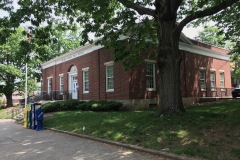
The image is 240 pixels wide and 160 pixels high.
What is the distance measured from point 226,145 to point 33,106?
1139 centimetres

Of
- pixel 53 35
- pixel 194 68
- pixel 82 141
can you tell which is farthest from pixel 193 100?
pixel 82 141

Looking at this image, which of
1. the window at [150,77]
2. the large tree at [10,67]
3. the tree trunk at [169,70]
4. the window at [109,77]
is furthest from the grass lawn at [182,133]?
the large tree at [10,67]

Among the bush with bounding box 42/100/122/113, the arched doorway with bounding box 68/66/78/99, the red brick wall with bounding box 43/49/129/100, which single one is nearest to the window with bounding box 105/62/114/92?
the red brick wall with bounding box 43/49/129/100

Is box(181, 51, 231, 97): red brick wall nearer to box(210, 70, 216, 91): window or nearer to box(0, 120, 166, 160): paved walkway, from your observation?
box(210, 70, 216, 91): window

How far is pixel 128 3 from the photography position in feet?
37.9

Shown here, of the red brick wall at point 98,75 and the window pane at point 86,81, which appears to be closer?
the red brick wall at point 98,75

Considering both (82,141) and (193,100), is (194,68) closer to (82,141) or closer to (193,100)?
(193,100)

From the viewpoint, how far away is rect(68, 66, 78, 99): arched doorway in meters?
27.6

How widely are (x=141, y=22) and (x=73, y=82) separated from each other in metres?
15.5

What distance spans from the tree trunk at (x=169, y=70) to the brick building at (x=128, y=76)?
7.93 metres

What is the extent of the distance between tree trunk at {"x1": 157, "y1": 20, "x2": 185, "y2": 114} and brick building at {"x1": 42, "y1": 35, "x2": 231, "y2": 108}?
26.0 ft

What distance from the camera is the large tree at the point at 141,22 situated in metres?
11.6

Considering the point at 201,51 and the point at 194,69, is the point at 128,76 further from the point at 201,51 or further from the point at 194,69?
the point at 201,51

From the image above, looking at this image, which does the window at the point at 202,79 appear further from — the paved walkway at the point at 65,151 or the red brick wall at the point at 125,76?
the paved walkway at the point at 65,151
